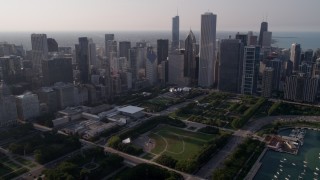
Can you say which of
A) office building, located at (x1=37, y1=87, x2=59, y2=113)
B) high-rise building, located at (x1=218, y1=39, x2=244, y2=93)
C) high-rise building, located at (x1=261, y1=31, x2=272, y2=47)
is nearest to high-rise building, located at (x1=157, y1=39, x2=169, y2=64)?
high-rise building, located at (x1=218, y1=39, x2=244, y2=93)

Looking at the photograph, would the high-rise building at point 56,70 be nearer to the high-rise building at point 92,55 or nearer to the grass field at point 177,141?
the high-rise building at point 92,55

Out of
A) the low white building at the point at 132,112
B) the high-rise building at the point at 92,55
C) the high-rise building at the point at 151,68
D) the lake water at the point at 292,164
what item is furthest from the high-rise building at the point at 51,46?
the lake water at the point at 292,164

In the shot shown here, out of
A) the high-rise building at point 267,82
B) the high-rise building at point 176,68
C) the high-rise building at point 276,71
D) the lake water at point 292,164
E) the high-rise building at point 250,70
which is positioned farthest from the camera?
the high-rise building at point 176,68

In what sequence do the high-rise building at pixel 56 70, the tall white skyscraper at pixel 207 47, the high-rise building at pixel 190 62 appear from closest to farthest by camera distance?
the high-rise building at pixel 56 70 → the tall white skyscraper at pixel 207 47 → the high-rise building at pixel 190 62

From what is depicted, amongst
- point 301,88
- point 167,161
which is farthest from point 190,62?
point 167,161

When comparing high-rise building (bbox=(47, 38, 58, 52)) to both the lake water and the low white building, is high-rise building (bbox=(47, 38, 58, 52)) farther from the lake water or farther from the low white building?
the lake water

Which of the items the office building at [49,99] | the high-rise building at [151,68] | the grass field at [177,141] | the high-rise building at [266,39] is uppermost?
the high-rise building at [266,39]
